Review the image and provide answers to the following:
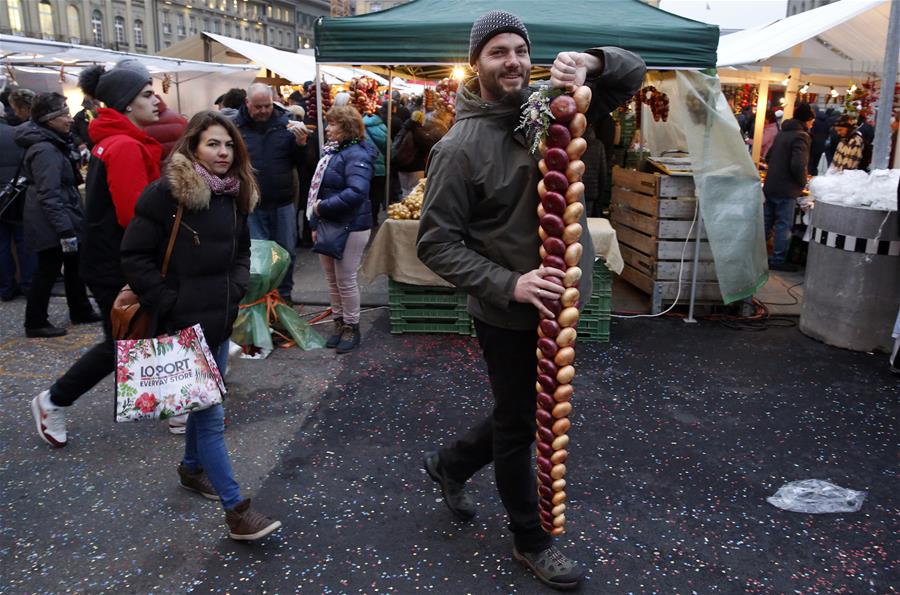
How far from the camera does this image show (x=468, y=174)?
2.44m

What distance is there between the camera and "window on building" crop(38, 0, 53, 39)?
190 ft

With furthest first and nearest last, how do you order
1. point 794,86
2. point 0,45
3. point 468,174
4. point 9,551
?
point 794,86, point 0,45, point 9,551, point 468,174

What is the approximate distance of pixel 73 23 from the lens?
61031 millimetres

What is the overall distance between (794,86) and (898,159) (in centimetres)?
299

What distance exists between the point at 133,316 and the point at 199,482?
0.96 meters

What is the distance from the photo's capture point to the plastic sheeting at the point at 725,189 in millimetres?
6160

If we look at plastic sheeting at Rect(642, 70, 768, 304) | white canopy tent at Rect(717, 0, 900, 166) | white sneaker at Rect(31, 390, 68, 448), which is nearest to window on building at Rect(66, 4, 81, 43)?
white canopy tent at Rect(717, 0, 900, 166)

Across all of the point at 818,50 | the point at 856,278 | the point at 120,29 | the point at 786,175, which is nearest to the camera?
the point at 856,278

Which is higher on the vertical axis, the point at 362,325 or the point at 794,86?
the point at 794,86

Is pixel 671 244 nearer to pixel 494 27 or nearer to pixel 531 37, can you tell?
pixel 531 37

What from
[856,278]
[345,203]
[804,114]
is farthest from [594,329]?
[804,114]

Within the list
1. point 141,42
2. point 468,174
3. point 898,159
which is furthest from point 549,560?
point 141,42

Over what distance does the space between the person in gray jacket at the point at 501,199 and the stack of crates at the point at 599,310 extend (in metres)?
3.20

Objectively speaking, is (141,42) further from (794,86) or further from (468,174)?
(468,174)
